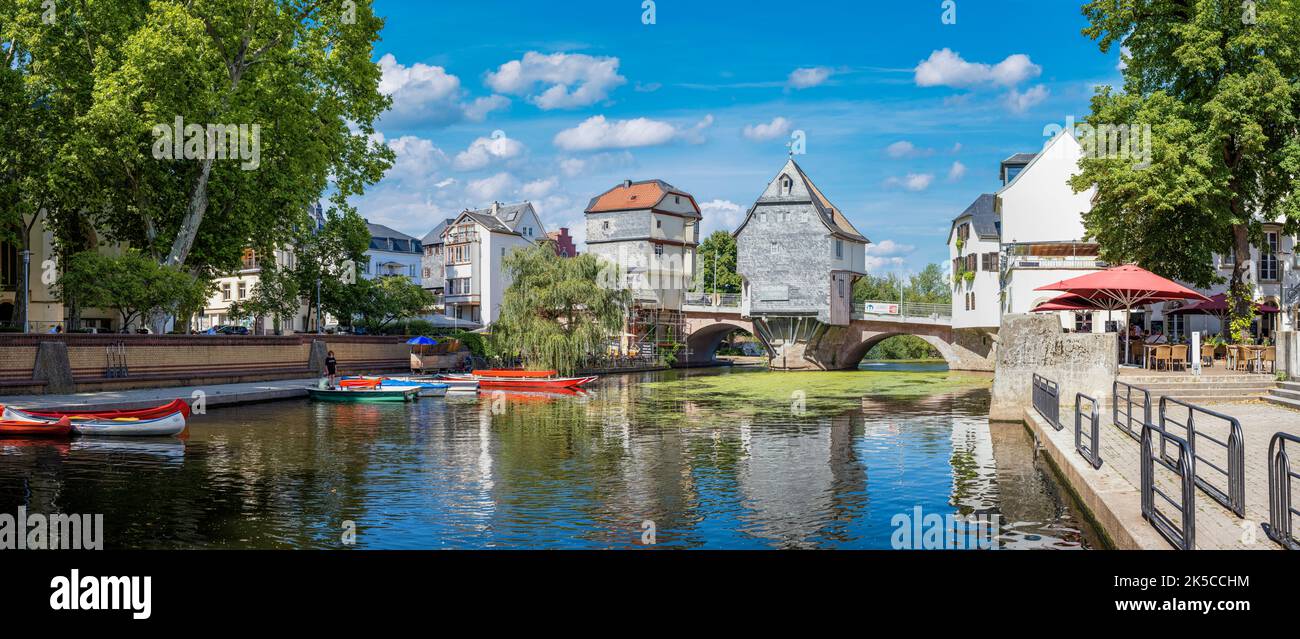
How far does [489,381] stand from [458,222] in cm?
4638

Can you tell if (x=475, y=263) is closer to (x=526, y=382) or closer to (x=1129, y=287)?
(x=526, y=382)

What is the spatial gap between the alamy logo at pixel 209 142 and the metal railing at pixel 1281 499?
113 ft

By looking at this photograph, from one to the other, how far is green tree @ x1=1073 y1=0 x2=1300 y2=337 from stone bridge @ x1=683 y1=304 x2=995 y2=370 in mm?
26964

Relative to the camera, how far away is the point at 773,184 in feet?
242

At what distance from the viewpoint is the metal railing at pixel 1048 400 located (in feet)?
67.2

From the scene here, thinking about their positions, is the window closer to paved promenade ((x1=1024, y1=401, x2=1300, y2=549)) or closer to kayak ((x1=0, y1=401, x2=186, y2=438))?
paved promenade ((x1=1024, y1=401, x2=1300, y2=549))

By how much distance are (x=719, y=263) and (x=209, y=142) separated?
210ft

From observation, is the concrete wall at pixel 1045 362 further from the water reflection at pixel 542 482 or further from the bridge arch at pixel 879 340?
the bridge arch at pixel 879 340

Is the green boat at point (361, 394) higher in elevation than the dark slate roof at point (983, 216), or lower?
lower

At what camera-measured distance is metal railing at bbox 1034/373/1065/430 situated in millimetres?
20484

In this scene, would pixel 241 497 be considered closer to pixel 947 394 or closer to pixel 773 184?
pixel 947 394
